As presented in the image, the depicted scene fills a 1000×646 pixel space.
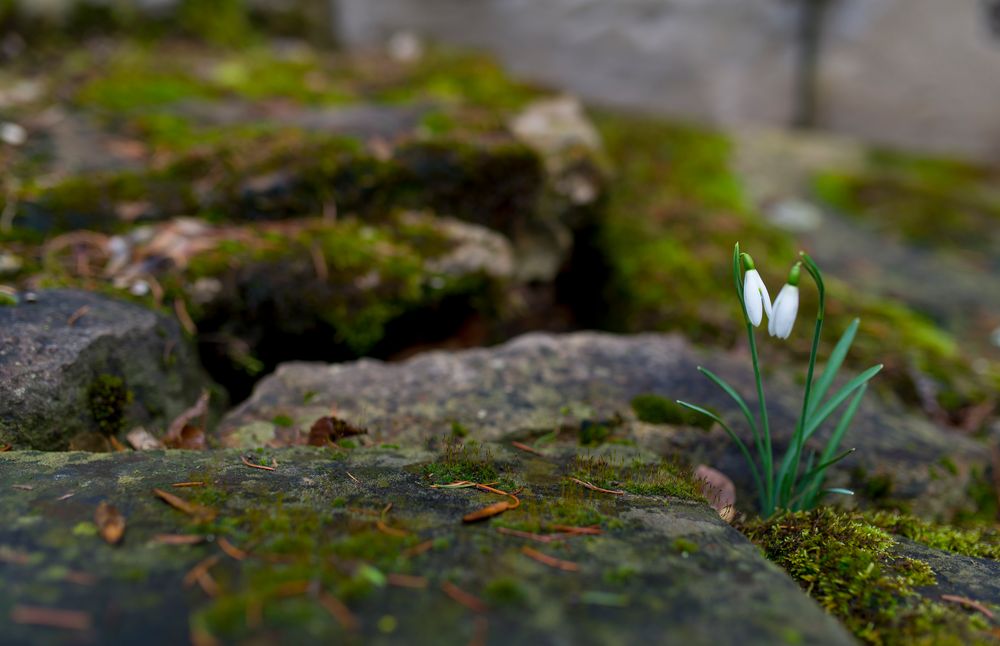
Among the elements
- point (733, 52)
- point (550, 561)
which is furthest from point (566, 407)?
point (733, 52)

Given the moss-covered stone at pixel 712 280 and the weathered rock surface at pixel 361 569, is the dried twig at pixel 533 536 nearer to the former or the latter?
the weathered rock surface at pixel 361 569

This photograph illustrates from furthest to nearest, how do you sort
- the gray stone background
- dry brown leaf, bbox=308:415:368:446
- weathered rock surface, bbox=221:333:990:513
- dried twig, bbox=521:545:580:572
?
the gray stone background, weathered rock surface, bbox=221:333:990:513, dry brown leaf, bbox=308:415:368:446, dried twig, bbox=521:545:580:572

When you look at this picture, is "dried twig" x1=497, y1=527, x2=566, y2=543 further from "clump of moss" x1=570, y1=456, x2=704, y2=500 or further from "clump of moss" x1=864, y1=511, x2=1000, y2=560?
"clump of moss" x1=864, y1=511, x2=1000, y2=560

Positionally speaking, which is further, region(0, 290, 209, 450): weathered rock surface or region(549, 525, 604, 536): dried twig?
region(0, 290, 209, 450): weathered rock surface

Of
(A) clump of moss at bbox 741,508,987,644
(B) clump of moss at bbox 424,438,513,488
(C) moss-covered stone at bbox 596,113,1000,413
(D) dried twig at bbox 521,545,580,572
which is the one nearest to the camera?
(D) dried twig at bbox 521,545,580,572

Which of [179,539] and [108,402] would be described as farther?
[108,402]

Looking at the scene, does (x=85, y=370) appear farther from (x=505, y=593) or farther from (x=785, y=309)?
(x=785, y=309)

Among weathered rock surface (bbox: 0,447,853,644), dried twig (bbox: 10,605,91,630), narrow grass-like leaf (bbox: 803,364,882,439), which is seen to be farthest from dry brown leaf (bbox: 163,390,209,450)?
narrow grass-like leaf (bbox: 803,364,882,439)
